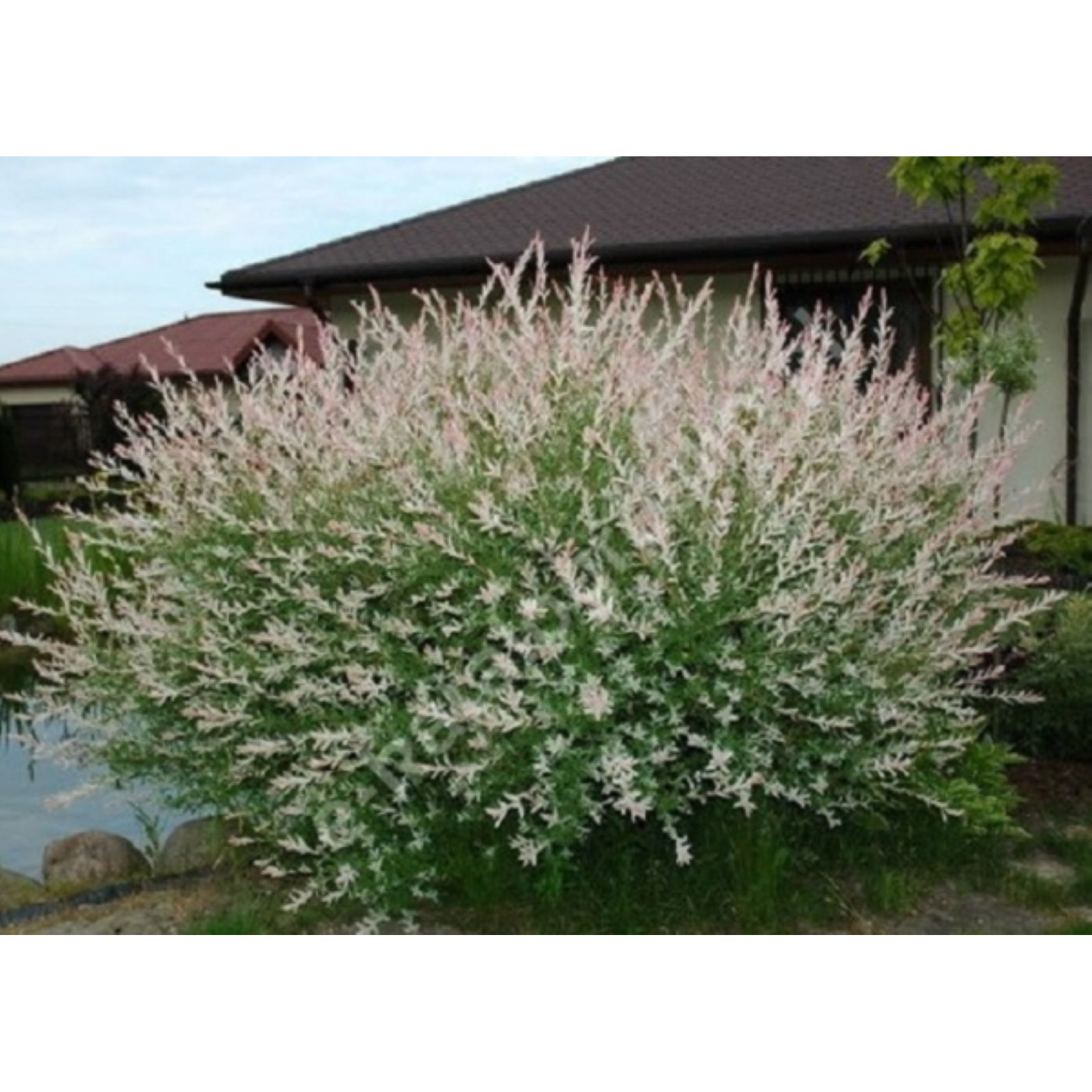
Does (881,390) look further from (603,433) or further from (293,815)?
(293,815)

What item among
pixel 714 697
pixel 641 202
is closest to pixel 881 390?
pixel 714 697

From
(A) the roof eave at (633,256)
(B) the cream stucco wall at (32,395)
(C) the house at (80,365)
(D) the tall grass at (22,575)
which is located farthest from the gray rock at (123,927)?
(B) the cream stucco wall at (32,395)

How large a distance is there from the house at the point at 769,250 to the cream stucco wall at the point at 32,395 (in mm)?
15875

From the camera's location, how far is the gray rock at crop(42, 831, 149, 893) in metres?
5.61

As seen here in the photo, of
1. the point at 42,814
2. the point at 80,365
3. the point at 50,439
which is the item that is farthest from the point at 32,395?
the point at 42,814

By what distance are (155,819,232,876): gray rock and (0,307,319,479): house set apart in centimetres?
1811

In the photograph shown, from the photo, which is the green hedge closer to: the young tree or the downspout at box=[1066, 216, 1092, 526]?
the young tree

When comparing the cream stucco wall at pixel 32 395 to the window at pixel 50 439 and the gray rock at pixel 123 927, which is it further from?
the gray rock at pixel 123 927

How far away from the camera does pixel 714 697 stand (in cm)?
448

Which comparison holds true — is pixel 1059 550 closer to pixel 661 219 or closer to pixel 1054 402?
pixel 1054 402

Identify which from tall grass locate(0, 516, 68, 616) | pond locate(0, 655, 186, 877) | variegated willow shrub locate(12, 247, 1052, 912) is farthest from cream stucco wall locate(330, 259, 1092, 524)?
variegated willow shrub locate(12, 247, 1052, 912)

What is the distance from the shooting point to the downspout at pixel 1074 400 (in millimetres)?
12180

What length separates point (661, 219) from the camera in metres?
14.1

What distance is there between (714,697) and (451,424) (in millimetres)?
1228
